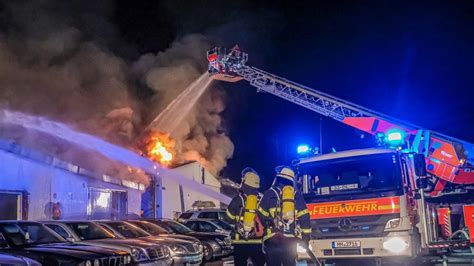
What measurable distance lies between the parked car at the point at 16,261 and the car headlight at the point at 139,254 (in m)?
2.12

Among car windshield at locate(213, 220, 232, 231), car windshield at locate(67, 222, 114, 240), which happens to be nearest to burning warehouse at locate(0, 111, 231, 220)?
car windshield at locate(213, 220, 232, 231)

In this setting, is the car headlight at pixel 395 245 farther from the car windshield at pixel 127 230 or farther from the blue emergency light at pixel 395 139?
the car windshield at pixel 127 230

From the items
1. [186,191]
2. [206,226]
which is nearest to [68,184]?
[206,226]

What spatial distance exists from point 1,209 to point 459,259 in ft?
40.3

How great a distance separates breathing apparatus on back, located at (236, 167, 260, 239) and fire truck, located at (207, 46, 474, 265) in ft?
3.24

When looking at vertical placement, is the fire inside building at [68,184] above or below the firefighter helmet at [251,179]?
above

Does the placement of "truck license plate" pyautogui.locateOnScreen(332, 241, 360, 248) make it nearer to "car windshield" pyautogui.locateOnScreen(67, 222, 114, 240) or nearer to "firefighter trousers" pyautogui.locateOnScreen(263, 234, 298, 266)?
"firefighter trousers" pyautogui.locateOnScreen(263, 234, 298, 266)

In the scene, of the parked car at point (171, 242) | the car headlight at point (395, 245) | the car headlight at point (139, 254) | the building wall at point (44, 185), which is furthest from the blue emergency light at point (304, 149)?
the building wall at point (44, 185)

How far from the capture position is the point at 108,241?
9023 millimetres

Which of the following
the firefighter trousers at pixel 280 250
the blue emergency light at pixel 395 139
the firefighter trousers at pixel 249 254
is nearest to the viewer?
the firefighter trousers at pixel 280 250

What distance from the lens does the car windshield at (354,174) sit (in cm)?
806

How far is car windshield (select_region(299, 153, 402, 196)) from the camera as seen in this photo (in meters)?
8.06

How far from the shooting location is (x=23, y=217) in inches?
583

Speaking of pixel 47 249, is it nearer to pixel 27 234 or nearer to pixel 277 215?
pixel 27 234
